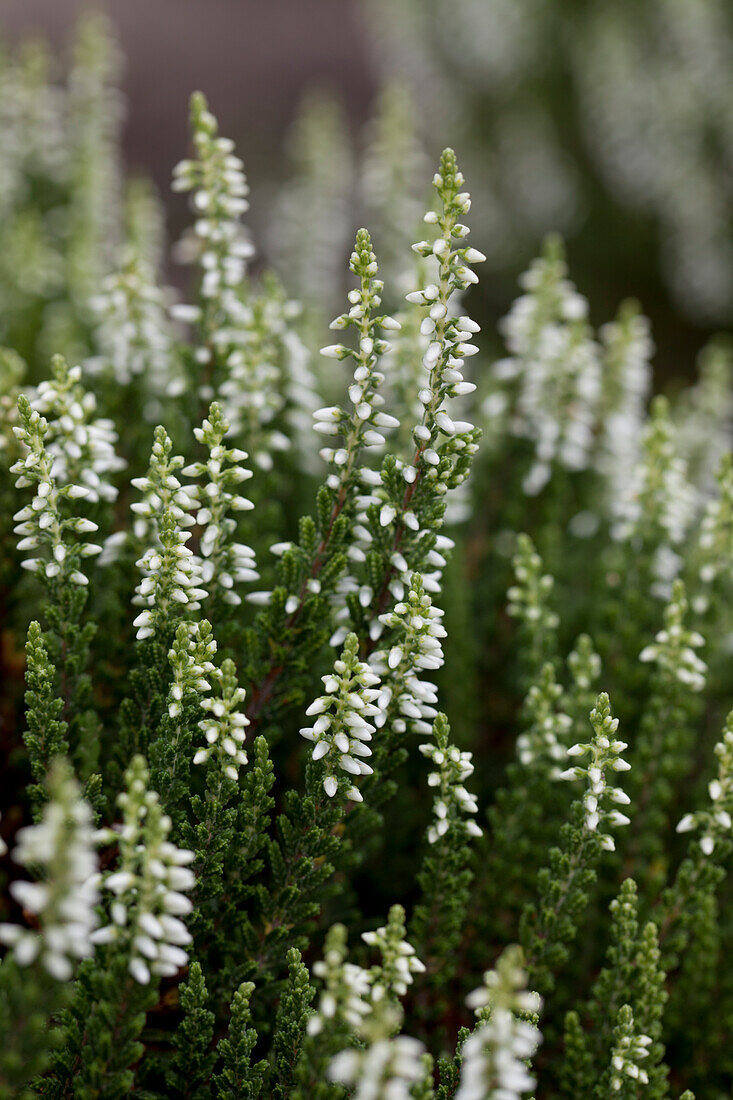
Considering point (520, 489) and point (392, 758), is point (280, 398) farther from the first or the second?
point (392, 758)

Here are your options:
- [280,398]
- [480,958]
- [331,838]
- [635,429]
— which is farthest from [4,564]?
[635,429]

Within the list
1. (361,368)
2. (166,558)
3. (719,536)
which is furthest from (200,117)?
(719,536)

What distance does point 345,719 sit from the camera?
2.06 metres

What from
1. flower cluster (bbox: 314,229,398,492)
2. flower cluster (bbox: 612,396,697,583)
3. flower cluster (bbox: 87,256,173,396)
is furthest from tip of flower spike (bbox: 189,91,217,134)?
flower cluster (bbox: 612,396,697,583)

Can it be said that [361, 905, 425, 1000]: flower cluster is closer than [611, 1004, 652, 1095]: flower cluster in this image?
Yes

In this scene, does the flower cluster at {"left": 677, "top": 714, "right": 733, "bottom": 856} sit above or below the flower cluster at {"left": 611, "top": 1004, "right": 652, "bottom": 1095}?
above

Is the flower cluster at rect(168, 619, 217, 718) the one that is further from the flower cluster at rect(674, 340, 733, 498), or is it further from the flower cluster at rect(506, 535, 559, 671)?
the flower cluster at rect(674, 340, 733, 498)

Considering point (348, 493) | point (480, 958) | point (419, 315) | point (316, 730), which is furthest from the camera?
point (419, 315)

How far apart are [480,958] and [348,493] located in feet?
4.56

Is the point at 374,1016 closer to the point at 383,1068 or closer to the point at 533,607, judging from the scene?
the point at 383,1068

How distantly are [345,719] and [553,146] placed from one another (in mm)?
10075

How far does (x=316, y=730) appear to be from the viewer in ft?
6.82

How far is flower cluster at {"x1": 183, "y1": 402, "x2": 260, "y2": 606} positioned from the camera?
7.33 feet

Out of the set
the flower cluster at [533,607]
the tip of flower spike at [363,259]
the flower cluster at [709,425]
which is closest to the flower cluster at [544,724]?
the flower cluster at [533,607]
